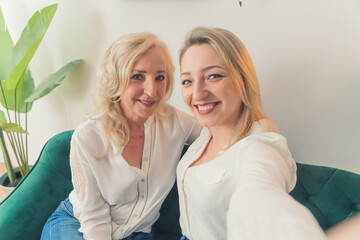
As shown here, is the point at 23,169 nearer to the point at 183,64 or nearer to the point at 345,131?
the point at 183,64

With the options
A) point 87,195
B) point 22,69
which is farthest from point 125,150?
point 22,69

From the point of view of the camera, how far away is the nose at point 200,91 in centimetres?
98

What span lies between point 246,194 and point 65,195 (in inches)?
52.0

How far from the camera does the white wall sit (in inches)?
48.6

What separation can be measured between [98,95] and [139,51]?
1.00ft

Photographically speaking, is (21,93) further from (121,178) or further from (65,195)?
(121,178)

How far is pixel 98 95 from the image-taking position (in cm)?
129

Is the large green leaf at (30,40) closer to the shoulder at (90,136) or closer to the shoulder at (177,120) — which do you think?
the shoulder at (90,136)

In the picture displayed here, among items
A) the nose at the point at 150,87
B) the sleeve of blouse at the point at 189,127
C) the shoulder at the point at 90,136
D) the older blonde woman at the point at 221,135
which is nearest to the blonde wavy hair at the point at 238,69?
the older blonde woman at the point at 221,135

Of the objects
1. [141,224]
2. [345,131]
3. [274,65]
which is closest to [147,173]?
[141,224]

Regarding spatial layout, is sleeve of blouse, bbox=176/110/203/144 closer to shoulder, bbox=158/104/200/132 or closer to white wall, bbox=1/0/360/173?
shoulder, bbox=158/104/200/132

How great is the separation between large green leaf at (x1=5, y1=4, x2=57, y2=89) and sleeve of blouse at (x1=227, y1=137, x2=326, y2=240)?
145 centimetres

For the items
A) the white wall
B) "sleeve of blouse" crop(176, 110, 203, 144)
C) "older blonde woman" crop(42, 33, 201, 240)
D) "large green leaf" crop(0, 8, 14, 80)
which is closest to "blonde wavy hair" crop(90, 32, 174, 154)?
"older blonde woman" crop(42, 33, 201, 240)

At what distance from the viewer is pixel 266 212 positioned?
0.48 metres
